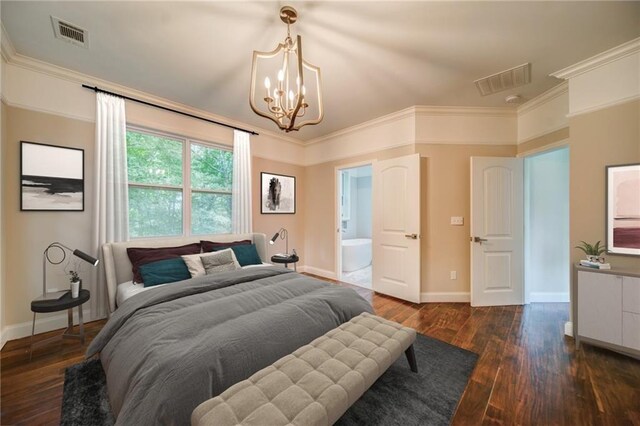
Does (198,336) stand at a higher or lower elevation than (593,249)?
lower

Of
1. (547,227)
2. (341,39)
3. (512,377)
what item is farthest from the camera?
(547,227)

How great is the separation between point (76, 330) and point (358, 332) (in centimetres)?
298

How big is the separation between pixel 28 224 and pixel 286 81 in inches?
116

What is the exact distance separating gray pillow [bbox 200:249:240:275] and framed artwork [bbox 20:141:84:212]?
1.45m

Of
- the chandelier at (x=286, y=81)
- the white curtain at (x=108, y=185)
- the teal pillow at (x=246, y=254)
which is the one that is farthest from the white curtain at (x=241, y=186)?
the white curtain at (x=108, y=185)

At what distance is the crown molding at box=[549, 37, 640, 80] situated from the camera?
2.15m

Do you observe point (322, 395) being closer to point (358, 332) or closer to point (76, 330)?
point (358, 332)

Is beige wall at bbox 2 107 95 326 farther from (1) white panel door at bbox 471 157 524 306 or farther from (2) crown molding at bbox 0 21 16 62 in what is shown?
(1) white panel door at bbox 471 157 524 306

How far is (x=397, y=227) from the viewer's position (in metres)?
3.67

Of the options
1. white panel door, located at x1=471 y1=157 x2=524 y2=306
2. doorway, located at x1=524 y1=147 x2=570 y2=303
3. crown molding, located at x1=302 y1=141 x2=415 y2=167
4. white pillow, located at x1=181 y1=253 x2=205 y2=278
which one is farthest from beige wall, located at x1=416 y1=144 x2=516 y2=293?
white pillow, located at x1=181 y1=253 x2=205 y2=278

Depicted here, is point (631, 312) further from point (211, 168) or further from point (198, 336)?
point (211, 168)

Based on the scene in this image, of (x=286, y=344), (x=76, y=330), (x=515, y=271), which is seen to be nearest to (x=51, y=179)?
(x=76, y=330)

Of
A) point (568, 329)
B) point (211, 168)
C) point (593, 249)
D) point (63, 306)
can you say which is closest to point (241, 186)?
point (211, 168)

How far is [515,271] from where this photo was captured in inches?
130
